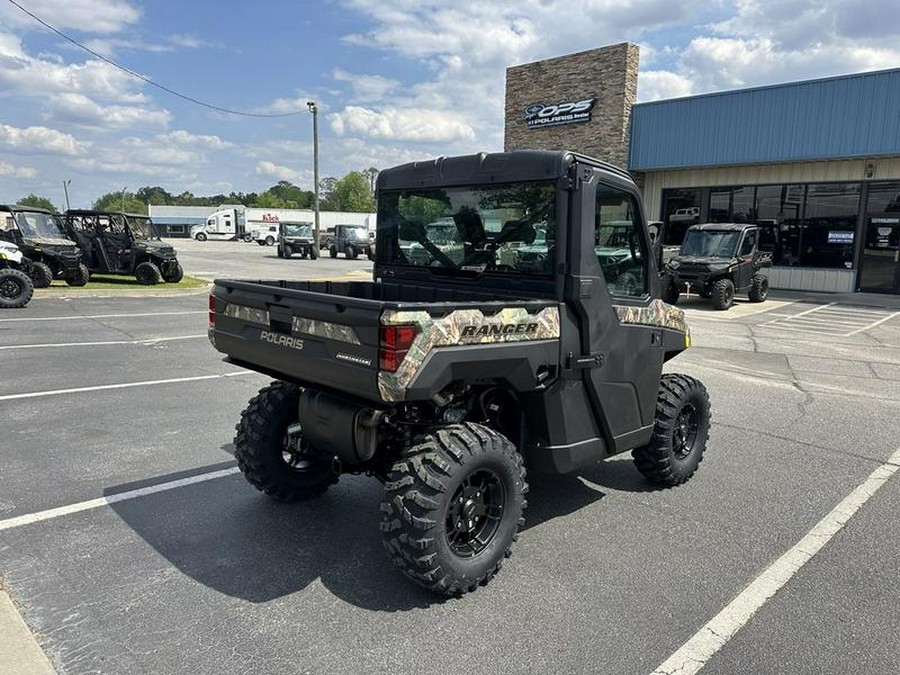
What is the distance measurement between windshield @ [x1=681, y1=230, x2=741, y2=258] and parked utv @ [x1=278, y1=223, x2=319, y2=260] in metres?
23.5

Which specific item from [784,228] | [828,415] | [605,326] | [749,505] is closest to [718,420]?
[828,415]

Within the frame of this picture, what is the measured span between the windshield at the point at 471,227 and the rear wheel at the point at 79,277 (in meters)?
15.2

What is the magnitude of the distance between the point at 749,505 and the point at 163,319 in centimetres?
1144

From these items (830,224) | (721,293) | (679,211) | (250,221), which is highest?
(679,211)

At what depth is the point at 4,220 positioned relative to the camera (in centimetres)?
1590

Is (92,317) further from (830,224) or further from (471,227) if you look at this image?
(830,224)

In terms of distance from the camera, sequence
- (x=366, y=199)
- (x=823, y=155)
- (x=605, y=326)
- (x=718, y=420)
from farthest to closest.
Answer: (x=366, y=199), (x=823, y=155), (x=718, y=420), (x=605, y=326)

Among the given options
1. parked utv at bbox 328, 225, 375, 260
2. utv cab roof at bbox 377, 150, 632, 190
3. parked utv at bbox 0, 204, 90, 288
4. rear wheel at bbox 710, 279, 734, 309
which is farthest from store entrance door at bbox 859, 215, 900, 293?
parked utv at bbox 328, 225, 375, 260

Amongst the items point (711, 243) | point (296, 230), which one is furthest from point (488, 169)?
point (296, 230)

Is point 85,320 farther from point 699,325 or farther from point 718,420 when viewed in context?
point 699,325

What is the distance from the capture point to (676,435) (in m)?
4.77

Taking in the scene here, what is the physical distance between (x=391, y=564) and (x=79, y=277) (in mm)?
16618

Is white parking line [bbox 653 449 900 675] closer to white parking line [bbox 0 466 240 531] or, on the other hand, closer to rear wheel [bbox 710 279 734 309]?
white parking line [bbox 0 466 240 531]

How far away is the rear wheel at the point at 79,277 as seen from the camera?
1686cm
